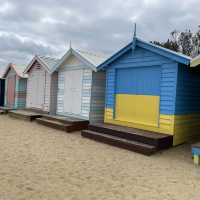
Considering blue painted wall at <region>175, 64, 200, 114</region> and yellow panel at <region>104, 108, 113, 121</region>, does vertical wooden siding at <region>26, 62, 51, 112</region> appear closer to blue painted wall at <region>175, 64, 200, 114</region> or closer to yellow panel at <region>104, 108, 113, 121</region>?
yellow panel at <region>104, 108, 113, 121</region>

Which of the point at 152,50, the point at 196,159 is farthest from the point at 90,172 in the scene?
the point at 152,50

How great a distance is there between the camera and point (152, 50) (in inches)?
279

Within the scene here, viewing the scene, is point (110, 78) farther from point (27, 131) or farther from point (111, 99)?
point (27, 131)

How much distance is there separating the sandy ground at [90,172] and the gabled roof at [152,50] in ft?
8.45

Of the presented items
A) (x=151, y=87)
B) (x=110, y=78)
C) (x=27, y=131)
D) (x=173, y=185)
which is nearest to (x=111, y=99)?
(x=110, y=78)

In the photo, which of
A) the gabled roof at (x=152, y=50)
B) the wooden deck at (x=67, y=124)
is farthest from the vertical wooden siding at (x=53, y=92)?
the gabled roof at (x=152, y=50)

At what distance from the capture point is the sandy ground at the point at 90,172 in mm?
3639

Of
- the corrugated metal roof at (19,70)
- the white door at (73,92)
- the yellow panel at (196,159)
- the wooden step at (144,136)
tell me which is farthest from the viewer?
the corrugated metal roof at (19,70)

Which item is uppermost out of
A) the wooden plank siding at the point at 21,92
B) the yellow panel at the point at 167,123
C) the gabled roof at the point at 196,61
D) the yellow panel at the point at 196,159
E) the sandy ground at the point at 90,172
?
the gabled roof at the point at 196,61

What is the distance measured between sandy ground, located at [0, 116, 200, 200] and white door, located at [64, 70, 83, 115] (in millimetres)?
3258

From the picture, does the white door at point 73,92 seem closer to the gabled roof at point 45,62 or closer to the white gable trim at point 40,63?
the gabled roof at point 45,62

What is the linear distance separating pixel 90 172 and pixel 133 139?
2.41 metres

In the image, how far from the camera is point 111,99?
8594 mm

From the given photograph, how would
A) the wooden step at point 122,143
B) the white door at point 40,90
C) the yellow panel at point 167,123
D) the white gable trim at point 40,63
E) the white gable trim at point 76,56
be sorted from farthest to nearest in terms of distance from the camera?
the white door at point 40,90 → the white gable trim at point 40,63 → the white gable trim at point 76,56 → the yellow panel at point 167,123 → the wooden step at point 122,143
